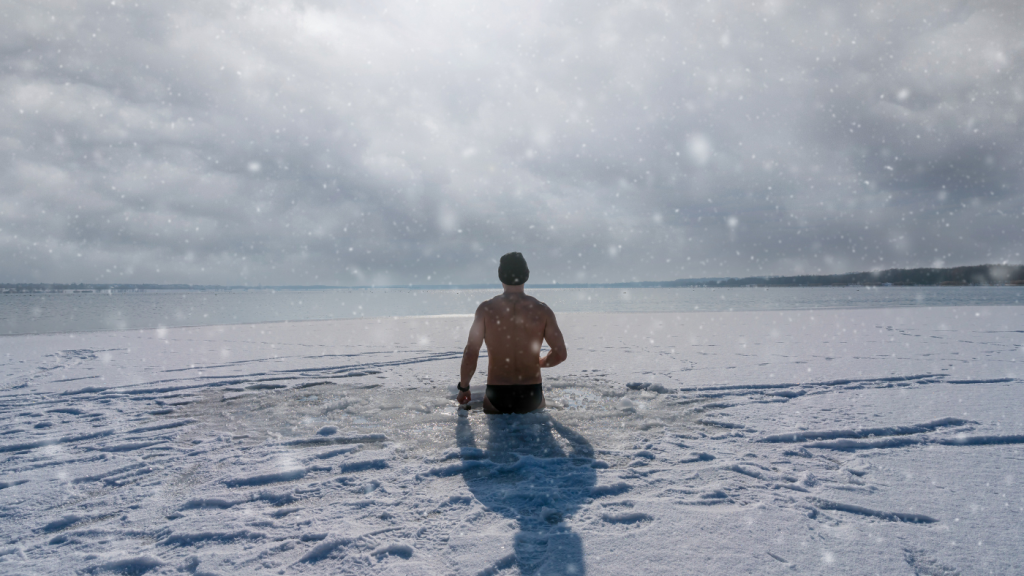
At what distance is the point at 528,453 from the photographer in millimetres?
3809

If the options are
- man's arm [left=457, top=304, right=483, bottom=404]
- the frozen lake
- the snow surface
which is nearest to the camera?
the snow surface

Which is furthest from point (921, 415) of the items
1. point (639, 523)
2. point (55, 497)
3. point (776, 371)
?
point (55, 497)

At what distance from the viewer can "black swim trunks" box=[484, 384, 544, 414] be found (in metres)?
4.97

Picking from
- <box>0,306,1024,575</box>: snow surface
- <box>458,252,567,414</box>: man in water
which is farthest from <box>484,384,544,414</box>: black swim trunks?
<box>0,306,1024,575</box>: snow surface

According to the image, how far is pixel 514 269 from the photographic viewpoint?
15.7ft

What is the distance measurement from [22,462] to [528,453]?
163 inches

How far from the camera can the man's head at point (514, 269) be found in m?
4.77

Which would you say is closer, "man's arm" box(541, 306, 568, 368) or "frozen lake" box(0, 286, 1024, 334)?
"man's arm" box(541, 306, 568, 368)

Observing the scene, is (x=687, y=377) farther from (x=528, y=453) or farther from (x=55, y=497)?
(x=55, y=497)

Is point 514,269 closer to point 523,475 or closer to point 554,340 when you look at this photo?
point 554,340

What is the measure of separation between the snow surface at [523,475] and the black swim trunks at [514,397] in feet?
0.52

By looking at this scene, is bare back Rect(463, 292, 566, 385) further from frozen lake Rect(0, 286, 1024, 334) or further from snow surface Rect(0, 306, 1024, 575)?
frozen lake Rect(0, 286, 1024, 334)

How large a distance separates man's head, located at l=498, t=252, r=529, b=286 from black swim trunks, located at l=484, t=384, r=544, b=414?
1.15 meters

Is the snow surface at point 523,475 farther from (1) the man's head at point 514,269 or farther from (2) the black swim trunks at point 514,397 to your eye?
(1) the man's head at point 514,269
